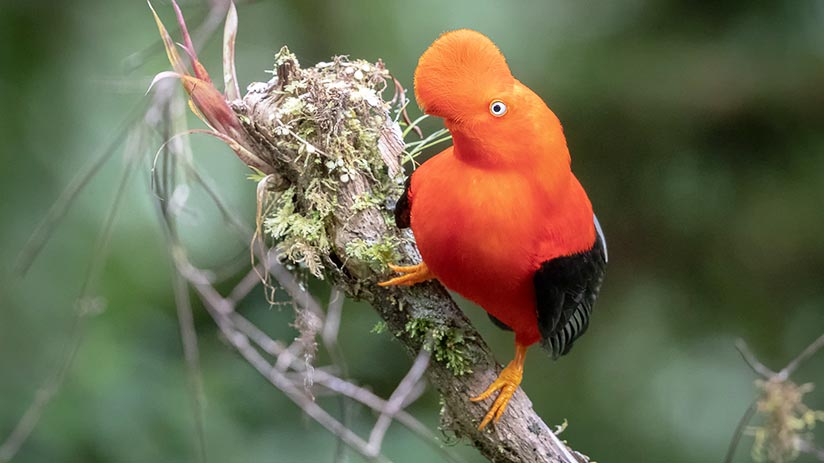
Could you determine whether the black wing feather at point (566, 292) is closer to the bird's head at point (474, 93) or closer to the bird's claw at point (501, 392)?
the bird's claw at point (501, 392)

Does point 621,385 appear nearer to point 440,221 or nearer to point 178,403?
point 178,403

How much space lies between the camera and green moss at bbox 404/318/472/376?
6.80ft

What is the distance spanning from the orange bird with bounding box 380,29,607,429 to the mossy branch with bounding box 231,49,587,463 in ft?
0.18

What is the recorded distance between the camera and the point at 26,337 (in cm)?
345

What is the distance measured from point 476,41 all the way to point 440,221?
0.42 meters

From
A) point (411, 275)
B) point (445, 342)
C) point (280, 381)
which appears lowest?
point (280, 381)

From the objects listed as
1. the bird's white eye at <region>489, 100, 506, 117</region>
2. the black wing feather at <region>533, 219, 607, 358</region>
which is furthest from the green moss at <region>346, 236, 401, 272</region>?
the bird's white eye at <region>489, 100, 506, 117</region>

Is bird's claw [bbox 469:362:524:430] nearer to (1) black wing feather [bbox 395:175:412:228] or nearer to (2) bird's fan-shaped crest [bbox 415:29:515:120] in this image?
(1) black wing feather [bbox 395:175:412:228]

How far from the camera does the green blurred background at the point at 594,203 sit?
3410 millimetres

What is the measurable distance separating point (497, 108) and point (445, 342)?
1.94 ft

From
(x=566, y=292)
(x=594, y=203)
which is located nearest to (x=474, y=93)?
(x=566, y=292)

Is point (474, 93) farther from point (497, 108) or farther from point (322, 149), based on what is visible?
point (322, 149)

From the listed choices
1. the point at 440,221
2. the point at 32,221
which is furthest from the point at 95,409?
the point at 440,221

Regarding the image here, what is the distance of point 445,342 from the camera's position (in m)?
2.08
